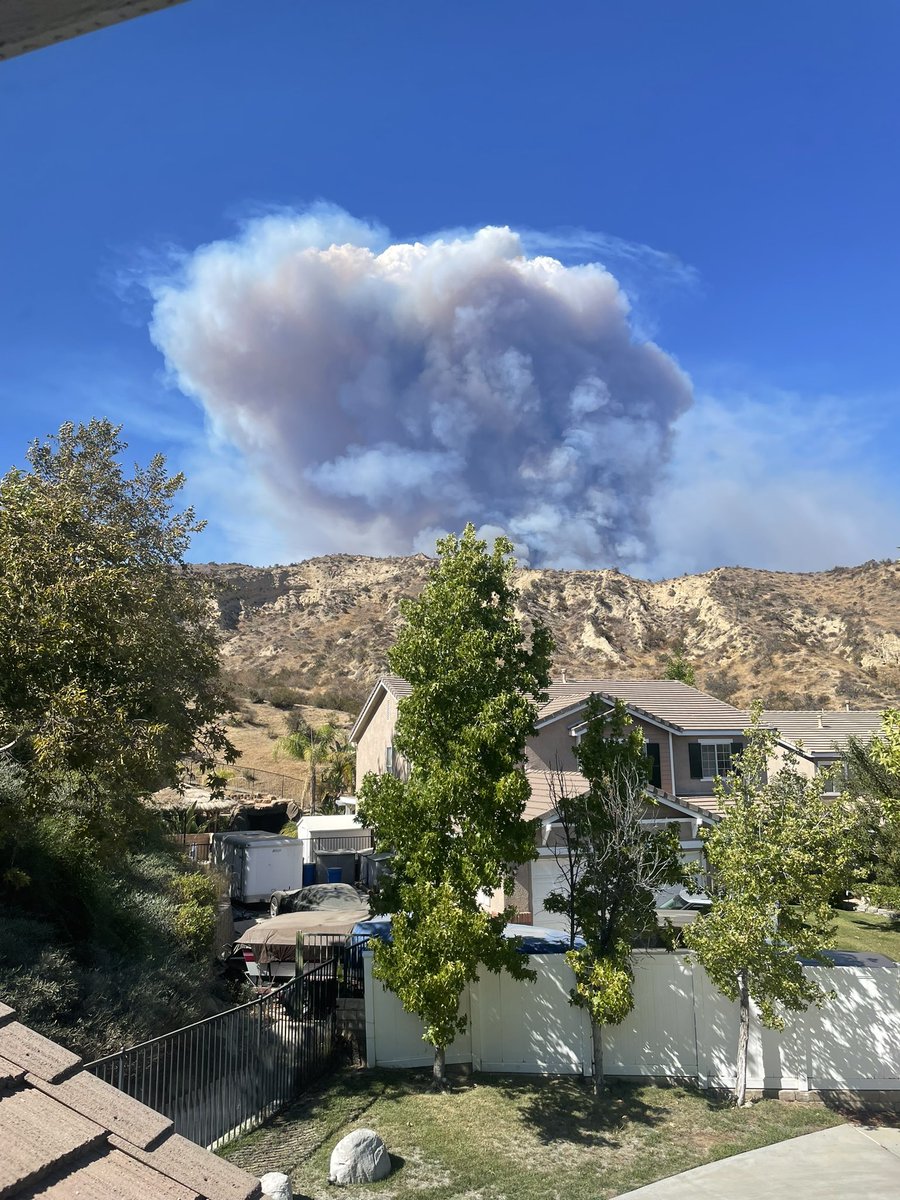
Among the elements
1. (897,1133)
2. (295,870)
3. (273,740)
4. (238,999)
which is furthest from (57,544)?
(273,740)

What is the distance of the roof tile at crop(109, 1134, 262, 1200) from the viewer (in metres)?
4.16

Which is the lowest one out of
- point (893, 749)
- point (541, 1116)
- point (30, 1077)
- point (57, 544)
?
point (541, 1116)

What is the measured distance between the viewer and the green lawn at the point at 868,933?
21203 millimetres

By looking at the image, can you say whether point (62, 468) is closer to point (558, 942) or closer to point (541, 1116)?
point (558, 942)

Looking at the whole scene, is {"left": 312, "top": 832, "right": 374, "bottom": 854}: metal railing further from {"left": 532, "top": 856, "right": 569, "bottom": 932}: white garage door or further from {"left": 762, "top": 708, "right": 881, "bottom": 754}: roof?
{"left": 762, "top": 708, "right": 881, "bottom": 754}: roof

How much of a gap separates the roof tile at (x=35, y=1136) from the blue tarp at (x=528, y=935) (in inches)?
447

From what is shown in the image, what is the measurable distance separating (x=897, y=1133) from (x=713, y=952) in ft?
10.4

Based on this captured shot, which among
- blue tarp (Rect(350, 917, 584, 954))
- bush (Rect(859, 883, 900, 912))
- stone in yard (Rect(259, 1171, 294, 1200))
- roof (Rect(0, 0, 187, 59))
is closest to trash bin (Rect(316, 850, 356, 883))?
blue tarp (Rect(350, 917, 584, 954))

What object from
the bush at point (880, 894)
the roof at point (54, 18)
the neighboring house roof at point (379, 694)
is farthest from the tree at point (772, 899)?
the neighboring house roof at point (379, 694)

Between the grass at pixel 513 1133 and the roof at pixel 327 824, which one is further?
the roof at pixel 327 824

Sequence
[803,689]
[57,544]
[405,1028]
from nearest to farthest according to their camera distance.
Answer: [57,544], [405,1028], [803,689]

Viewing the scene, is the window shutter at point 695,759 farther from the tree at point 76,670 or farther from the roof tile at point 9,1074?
the roof tile at point 9,1074

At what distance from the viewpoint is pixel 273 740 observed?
60.9 metres

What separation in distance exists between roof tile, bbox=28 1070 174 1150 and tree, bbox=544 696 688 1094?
9.33 meters
